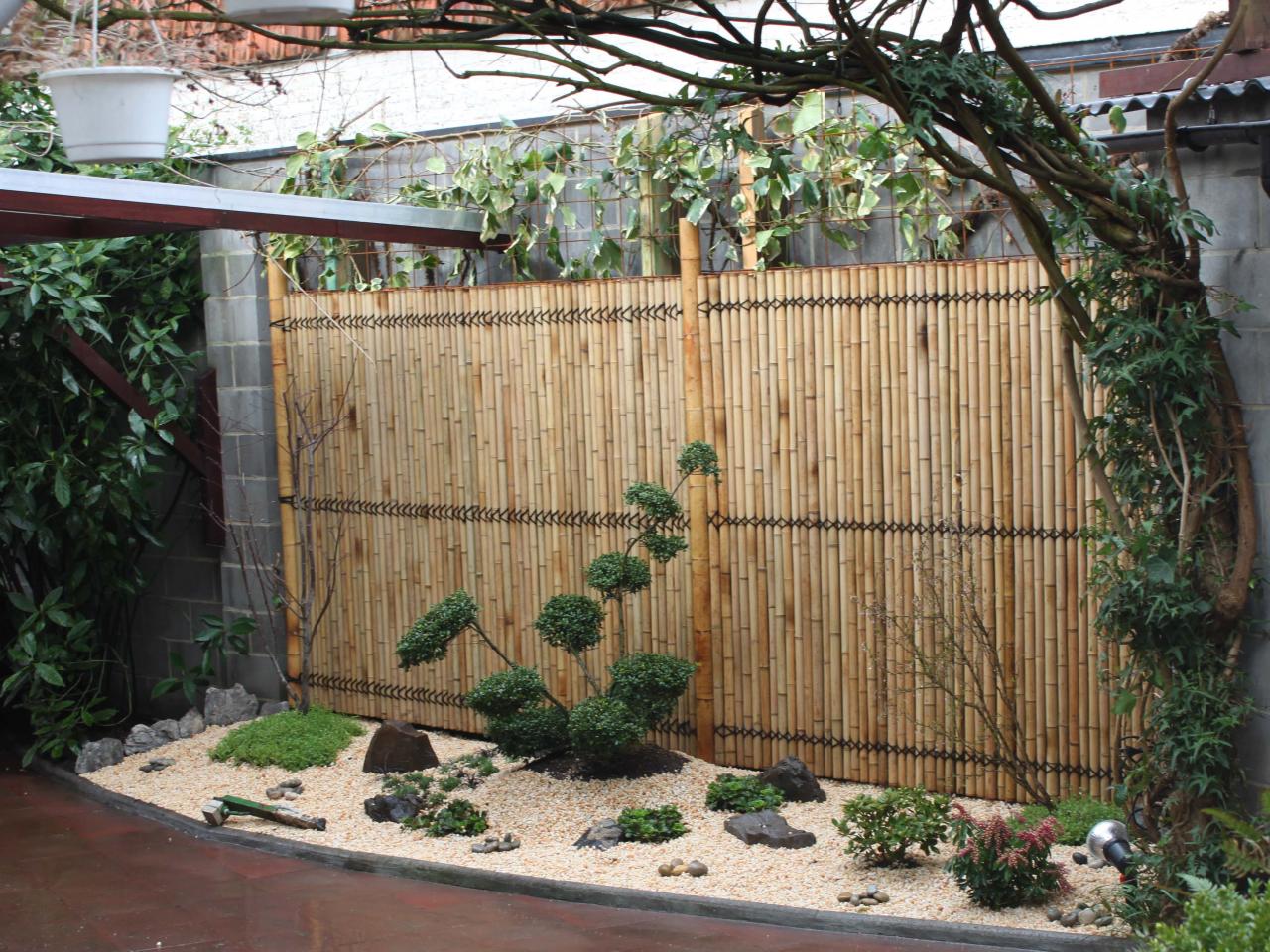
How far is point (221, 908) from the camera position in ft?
18.7

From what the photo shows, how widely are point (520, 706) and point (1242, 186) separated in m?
3.70

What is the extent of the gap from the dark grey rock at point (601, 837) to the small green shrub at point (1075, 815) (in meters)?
1.61

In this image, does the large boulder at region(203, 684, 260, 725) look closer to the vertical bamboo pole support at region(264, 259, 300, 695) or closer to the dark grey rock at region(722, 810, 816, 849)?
the vertical bamboo pole support at region(264, 259, 300, 695)

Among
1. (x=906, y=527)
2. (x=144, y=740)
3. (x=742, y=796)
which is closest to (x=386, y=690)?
(x=144, y=740)

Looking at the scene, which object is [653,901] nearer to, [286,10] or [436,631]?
[436,631]

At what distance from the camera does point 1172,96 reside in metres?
4.40

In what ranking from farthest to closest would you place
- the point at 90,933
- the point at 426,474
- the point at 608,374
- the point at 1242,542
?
the point at 426,474
the point at 608,374
the point at 90,933
the point at 1242,542

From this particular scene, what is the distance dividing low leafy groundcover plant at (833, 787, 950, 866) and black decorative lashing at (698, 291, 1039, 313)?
1.95m

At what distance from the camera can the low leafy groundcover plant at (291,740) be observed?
748 cm

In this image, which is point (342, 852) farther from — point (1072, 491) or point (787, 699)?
point (1072, 491)

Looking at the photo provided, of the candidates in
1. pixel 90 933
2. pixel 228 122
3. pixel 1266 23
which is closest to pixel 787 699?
pixel 90 933

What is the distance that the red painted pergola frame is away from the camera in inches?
245

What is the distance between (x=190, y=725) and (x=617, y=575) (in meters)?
3.21

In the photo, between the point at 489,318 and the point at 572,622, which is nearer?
the point at 572,622
